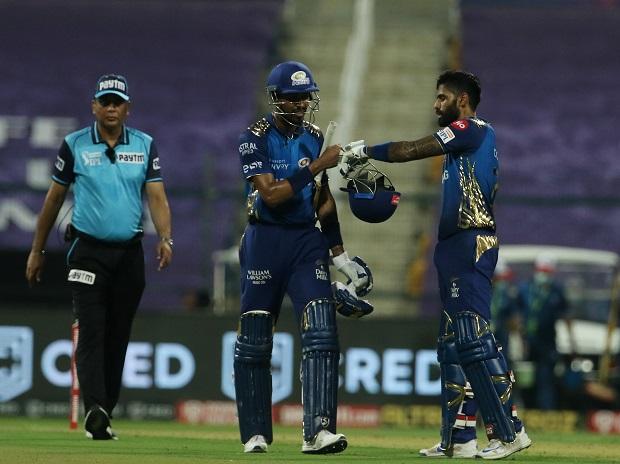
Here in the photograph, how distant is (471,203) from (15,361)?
7.96 m

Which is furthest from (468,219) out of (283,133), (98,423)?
(98,423)

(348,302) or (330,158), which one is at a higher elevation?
(330,158)

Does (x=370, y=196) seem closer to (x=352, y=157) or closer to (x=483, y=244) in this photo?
(x=352, y=157)

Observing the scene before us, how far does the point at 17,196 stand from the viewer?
24.8 m

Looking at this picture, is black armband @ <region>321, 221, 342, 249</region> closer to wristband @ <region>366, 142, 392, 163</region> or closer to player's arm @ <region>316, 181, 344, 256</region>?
player's arm @ <region>316, 181, 344, 256</region>

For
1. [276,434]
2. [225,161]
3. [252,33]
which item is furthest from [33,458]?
[252,33]

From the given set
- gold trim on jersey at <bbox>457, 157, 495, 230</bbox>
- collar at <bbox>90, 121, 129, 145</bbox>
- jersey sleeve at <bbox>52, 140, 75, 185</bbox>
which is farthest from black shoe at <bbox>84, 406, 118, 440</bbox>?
gold trim on jersey at <bbox>457, 157, 495, 230</bbox>

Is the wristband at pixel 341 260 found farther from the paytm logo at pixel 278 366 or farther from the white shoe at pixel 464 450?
the paytm logo at pixel 278 366

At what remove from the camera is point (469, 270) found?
887 cm

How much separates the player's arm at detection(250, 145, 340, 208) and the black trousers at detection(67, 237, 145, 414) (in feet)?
6.37

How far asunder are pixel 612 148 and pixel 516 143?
1555 mm

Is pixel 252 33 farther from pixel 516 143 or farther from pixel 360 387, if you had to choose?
pixel 360 387

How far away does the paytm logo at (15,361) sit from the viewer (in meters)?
15.7

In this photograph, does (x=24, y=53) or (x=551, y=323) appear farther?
(x=24, y=53)
